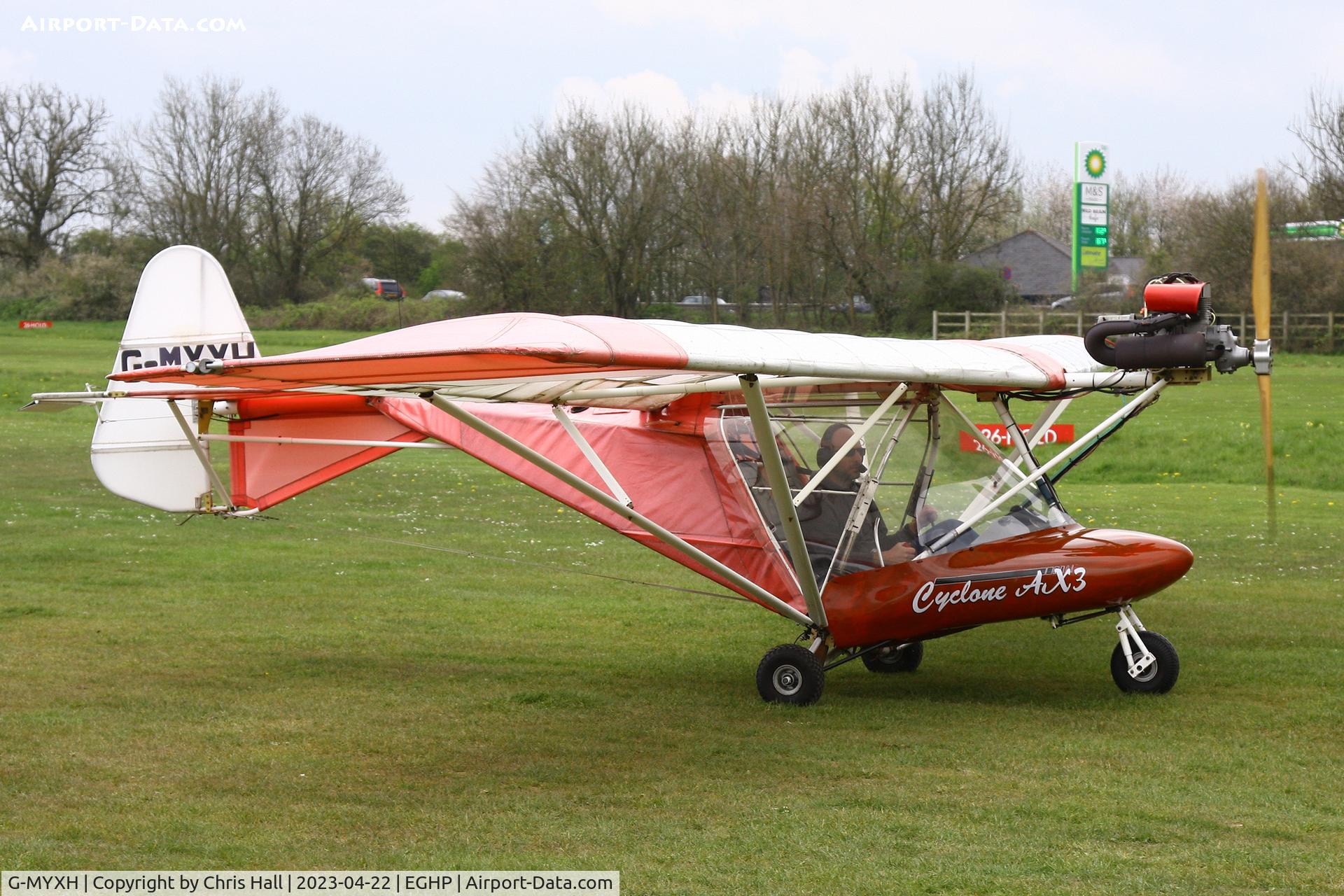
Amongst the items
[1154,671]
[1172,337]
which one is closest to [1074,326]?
[1154,671]

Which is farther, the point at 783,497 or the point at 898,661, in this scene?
the point at 898,661

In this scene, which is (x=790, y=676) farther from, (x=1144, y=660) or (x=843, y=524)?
(x=1144, y=660)

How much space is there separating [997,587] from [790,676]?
1420 millimetres

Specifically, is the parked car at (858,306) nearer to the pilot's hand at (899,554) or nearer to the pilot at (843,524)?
the pilot at (843,524)

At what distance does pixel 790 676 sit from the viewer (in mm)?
8180

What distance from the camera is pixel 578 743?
736 centimetres

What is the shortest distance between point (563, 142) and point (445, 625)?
4054 cm

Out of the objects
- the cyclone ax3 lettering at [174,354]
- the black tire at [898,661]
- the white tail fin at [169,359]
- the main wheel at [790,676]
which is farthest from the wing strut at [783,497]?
the white tail fin at [169,359]

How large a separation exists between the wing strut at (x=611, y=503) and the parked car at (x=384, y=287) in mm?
47018

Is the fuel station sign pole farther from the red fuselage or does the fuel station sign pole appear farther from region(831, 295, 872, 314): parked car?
the red fuselage

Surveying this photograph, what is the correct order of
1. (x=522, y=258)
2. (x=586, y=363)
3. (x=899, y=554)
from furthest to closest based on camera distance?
(x=522, y=258) < (x=899, y=554) < (x=586, y=363)

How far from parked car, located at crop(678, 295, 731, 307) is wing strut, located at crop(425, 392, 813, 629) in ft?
129

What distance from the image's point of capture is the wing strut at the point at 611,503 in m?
6.89

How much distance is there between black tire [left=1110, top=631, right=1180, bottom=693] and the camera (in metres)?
8.15
